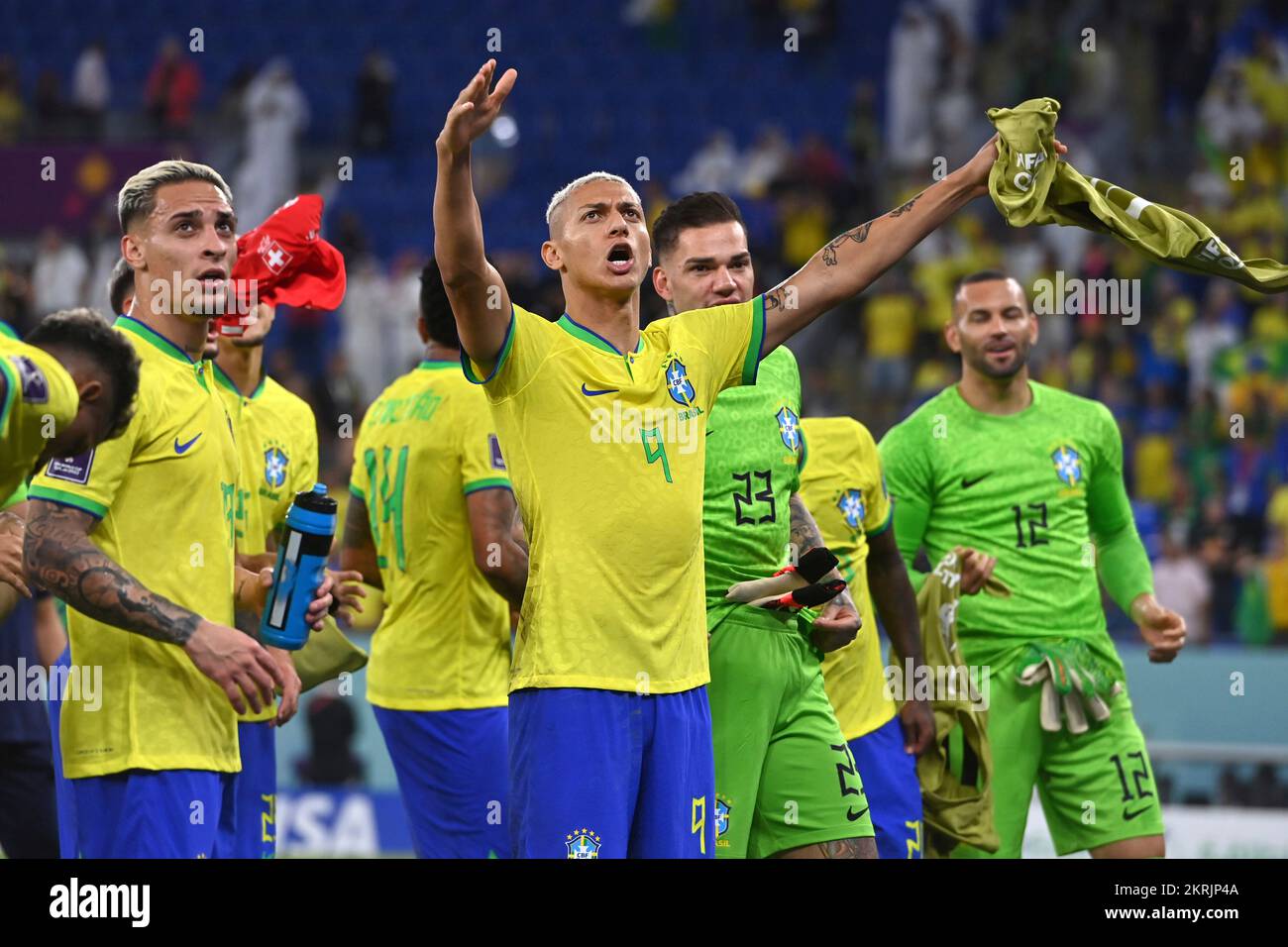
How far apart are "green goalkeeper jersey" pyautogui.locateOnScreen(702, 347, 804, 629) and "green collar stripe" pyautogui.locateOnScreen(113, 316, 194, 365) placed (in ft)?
5.44

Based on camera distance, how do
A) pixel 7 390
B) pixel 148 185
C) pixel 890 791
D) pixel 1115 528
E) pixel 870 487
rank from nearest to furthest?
pixel 7 390 → pixel 148 185 → pixel 890 791 → pixel 870 487 → pixel 1115 528

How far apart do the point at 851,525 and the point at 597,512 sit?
2042 mm

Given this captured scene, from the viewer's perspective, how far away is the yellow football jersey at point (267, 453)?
6.05 m

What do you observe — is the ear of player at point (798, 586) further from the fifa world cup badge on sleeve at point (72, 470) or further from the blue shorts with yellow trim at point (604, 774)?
the fifa world cup badge on sleeve at point (72, 470)

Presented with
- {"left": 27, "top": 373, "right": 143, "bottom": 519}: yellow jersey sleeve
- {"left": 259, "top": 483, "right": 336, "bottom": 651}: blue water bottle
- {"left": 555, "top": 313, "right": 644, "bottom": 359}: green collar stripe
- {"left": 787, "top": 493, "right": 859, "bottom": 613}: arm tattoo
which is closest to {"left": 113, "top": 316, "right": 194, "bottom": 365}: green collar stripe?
{"left": 27, "top": 373, "right": 143, "bottom": 519}: yellow jersey sleeve

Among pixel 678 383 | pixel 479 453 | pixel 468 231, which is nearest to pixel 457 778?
pixel 479 453

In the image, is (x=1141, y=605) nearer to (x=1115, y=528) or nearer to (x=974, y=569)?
(x=1115, y=528)

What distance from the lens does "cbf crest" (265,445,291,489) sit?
21.1 ft

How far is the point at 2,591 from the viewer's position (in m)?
5.90

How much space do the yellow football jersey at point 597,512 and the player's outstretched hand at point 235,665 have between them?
65 cm

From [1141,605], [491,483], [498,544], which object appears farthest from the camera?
[1141,605]

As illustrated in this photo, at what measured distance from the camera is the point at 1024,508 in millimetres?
7316

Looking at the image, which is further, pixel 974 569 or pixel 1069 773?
pixel 1069 773
